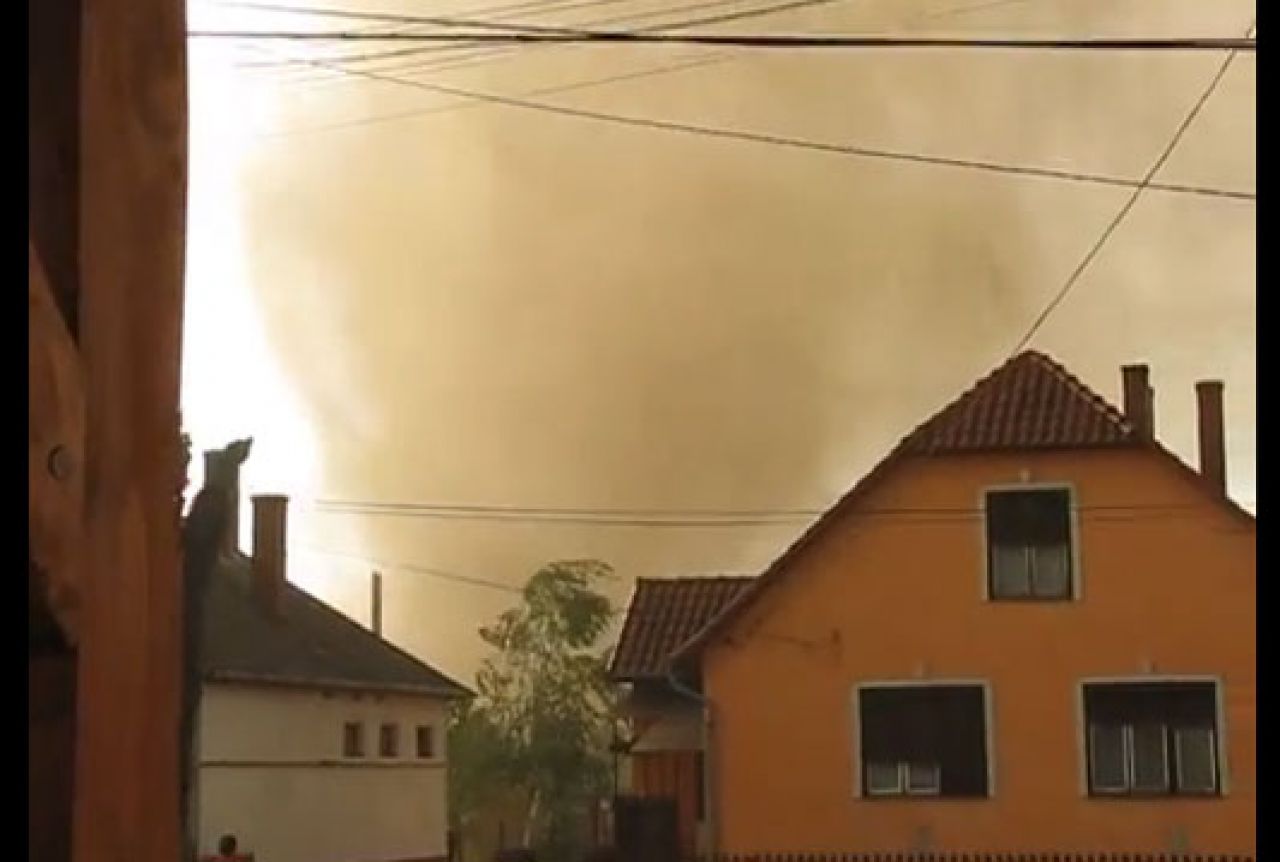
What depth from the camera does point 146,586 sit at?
1.10m

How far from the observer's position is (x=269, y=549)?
28750 millimetres

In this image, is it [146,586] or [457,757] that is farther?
[457,757]

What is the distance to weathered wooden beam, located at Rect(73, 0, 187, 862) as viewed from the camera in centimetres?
105

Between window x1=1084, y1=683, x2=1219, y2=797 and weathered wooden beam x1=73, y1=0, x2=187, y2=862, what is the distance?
19746 millimetres

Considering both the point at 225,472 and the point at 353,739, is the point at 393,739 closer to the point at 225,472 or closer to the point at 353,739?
the point at 353,739

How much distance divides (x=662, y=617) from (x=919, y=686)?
4.99 metres

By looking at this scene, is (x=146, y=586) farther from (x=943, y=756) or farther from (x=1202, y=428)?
(x=1202, y=428)

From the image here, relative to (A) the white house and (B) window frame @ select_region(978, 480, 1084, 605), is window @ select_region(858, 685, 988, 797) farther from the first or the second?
(A) the white house

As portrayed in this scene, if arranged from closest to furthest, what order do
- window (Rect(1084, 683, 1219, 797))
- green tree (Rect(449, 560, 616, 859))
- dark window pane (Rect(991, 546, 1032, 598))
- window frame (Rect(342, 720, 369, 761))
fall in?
1. window (Rect(1084, 683, 1219, 797))
2. dark window pane (Rect(991, 546, 1032, 598))
3. window frame (Rect(342, 720, 369, 761))
4. green tree (Rect(449, 560, 616, 859))

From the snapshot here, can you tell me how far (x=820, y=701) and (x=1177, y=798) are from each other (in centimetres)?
328

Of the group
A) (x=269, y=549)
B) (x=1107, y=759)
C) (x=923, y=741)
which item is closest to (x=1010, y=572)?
(x=923, y=741)

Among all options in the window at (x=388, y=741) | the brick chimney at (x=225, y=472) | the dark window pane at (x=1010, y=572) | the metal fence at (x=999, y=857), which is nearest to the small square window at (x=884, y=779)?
the metal fence at (x=999, y=857)

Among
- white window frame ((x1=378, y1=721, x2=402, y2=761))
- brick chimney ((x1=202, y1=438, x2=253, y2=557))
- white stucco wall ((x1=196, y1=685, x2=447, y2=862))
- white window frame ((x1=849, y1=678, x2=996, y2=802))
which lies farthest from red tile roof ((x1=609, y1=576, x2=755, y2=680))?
brick chimney ((x1=202, y1=438, x2=253, y2=557))
